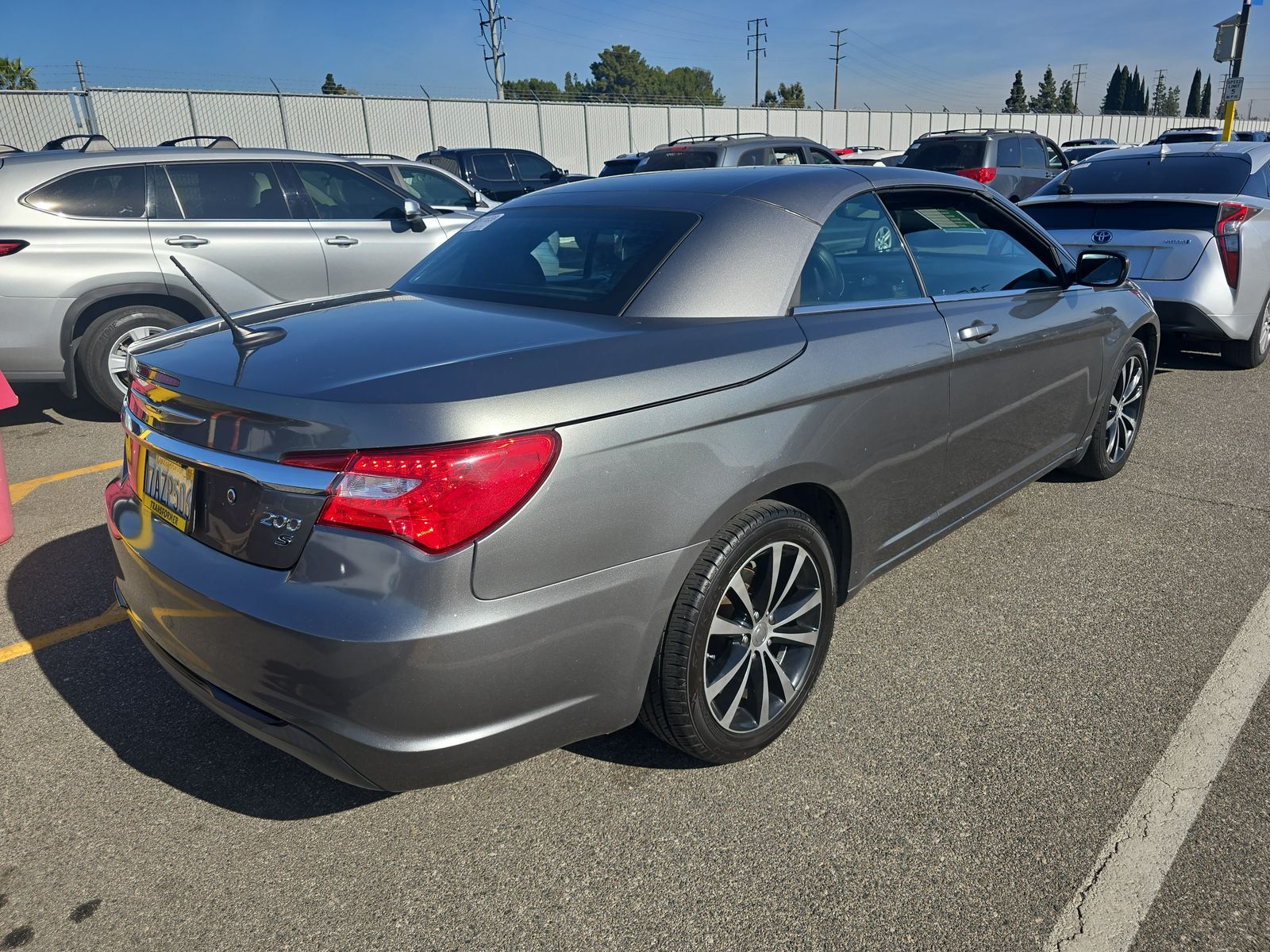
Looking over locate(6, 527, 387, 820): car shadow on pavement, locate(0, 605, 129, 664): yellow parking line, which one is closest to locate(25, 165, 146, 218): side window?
locate(6, 527, 387, 820): car shadow on pavement

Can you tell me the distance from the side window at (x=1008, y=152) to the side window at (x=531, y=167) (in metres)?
7.95

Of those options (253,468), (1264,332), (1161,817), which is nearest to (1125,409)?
(1161,817)

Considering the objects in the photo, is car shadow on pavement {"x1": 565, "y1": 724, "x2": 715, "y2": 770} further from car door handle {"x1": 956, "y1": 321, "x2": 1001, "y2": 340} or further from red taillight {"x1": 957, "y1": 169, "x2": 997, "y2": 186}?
red taillight {"x1": 957, "y1": 169, "x2": 997, "y2": 186}

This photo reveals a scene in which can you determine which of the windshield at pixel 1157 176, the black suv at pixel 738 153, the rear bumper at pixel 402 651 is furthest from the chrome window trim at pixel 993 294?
the black suv at pixel 738 153

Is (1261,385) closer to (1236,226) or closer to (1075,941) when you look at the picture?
(1236,226)

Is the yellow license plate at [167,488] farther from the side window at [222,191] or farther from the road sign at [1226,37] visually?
the road sign at [1226,37]

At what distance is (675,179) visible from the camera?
3.24 m

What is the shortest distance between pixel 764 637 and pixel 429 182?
11463 mm

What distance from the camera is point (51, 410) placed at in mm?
6969

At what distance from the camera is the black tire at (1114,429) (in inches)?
181

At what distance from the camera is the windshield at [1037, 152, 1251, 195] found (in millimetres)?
7195

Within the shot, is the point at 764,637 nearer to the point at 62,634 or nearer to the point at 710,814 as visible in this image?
the point at 710,814

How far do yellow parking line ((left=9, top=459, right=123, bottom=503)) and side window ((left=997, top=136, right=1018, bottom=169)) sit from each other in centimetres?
1346

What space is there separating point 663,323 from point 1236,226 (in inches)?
Result: 235
